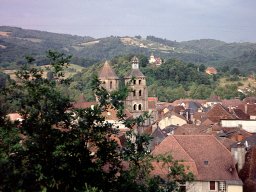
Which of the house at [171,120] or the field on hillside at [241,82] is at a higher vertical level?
the house at [171,120]

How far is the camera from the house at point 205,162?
2472 centimetres

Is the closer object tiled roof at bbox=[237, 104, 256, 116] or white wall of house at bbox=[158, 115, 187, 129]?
tiled roof at bbox=[237, 104, 256, 116]

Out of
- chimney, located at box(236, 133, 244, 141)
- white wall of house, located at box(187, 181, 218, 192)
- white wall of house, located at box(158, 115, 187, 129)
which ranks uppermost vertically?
white wall of house, located at box(187, 181, 218, 192)

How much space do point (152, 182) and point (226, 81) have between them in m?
132

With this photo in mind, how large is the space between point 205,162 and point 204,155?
1.82ft

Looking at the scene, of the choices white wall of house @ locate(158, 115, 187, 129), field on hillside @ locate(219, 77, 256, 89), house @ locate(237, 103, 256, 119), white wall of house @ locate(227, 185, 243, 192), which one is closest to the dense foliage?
white wall of house @ locate(227, 185, 243, 192)

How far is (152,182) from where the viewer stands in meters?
14.8

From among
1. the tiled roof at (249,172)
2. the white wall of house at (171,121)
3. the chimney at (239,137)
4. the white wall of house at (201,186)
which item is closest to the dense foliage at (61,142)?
the white wall of house at (201,186)

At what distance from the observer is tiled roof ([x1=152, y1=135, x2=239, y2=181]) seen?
985 inches

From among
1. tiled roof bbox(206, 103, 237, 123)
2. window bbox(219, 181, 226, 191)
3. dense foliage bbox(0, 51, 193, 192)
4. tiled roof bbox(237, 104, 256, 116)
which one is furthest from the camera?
tiled roof bbox(237, 104, 256, 116)

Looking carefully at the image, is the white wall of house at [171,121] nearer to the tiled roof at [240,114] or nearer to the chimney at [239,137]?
the tiled roof at [240,114]

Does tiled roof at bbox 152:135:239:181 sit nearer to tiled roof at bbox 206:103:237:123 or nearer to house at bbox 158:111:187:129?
tiled roof at bbox 206:103:237:123

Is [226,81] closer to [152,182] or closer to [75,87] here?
[75,87]

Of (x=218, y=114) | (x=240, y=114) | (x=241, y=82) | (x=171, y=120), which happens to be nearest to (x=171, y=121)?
(x=171, y=120)
